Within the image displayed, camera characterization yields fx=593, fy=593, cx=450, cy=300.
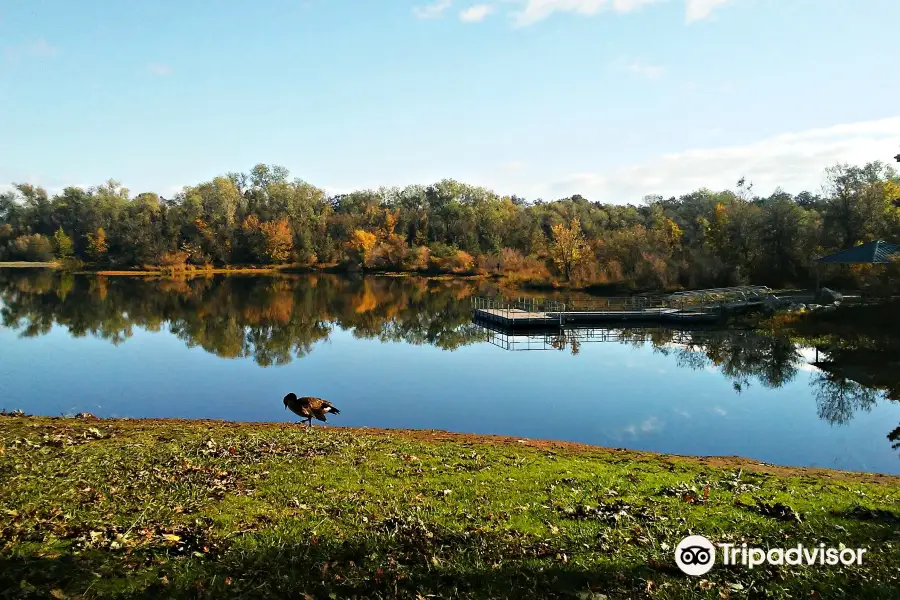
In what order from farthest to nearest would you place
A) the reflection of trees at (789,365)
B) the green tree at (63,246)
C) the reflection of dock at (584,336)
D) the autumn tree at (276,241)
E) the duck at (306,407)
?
1. the green tree at (63,246)
2. the autumn tree at (276,241)
3. the reflection of dock at (584,336)
4. the reflection of trees at (789,365)
5. the duck at (306,407)

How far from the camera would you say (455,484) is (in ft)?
26.9

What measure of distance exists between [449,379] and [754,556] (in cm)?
1669

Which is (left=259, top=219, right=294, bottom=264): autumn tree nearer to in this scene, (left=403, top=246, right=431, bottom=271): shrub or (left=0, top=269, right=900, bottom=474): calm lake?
(left=403, top=246, right=431, bottom=271): shrub

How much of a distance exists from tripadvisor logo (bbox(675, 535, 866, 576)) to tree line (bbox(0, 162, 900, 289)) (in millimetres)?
47952

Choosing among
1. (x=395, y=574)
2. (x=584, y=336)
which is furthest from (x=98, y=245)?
(x=395, y=574)

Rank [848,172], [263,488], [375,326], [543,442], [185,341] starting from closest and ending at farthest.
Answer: [263,488] → [543,442] → [185,341] → [375,326] → [848,172]

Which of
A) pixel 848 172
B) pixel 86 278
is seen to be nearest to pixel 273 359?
pixel 848 172

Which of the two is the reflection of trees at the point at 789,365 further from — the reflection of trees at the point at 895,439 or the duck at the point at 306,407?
the duck at the point at 306,407

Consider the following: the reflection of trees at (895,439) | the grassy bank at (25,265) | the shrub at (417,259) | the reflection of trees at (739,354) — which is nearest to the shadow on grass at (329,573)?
the reflection of trees at (895,439)

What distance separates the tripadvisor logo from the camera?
5.57 meters

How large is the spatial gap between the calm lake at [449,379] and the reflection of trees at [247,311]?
246 mm

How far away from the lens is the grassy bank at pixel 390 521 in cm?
511

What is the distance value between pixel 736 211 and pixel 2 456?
179 ft

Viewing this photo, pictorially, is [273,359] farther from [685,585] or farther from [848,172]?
[848,172]
